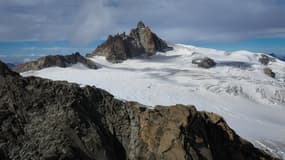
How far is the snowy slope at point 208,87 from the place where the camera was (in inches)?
1795

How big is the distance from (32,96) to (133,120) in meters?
5.09

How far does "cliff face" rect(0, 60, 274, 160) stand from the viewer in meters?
16.0

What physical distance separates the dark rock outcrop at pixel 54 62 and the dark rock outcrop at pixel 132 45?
10.1 metres

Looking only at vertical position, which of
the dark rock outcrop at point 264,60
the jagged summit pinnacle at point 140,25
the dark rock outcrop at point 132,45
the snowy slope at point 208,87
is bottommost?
the snowy slope at point 208,87

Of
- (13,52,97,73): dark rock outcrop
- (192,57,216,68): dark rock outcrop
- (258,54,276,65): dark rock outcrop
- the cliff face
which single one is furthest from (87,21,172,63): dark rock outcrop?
the cliff face

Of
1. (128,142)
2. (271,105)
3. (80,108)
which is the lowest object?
(271,105)

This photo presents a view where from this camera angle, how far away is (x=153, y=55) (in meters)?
98.1

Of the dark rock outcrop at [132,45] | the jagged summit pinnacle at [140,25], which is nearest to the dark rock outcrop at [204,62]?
the dark rock outcrop at [132,45]

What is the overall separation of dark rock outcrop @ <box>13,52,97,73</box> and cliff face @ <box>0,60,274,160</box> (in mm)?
61615

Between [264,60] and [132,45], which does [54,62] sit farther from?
[264,60]

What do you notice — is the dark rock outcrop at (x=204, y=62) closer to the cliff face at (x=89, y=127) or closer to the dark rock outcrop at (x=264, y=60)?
the dark rock outcrop at (x=264, y=60)

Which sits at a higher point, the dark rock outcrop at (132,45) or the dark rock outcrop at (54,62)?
the dark rock outcrop at (132,45)

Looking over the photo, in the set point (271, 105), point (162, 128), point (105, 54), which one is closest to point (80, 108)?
point (162, 128)

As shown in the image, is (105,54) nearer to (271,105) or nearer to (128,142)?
(271,105)
